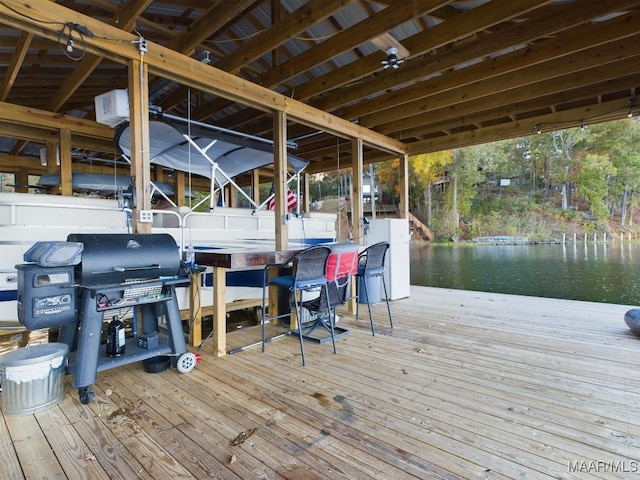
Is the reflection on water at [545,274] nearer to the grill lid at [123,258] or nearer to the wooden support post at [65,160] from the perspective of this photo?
the grill lid at [123,258]

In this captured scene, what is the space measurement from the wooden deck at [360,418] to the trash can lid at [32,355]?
0.34m

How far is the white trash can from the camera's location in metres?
1.94

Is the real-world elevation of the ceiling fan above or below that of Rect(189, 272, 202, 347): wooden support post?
above

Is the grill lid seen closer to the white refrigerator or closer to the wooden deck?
the wooden deck

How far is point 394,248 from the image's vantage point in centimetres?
538

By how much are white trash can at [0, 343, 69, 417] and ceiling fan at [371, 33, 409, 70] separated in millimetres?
3467

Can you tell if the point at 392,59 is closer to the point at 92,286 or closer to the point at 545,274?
the point at 92,286

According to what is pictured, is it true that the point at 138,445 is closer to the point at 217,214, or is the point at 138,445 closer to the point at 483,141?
the point at 217,214

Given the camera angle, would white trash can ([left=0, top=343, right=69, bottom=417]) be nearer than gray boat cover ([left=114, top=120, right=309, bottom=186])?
Yes

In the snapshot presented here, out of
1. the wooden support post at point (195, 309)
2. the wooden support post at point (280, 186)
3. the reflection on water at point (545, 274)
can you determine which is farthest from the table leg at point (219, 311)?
the reflection on water at point (545, 274)

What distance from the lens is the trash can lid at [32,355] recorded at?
1925mm

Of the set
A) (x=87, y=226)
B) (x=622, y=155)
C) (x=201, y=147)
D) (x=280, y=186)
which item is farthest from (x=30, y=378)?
(x=622, y=155)

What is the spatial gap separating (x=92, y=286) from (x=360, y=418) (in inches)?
71.0

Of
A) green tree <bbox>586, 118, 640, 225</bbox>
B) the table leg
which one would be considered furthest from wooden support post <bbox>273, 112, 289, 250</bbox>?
green tree <bbox>586, 118, 640, 225</bbox>
